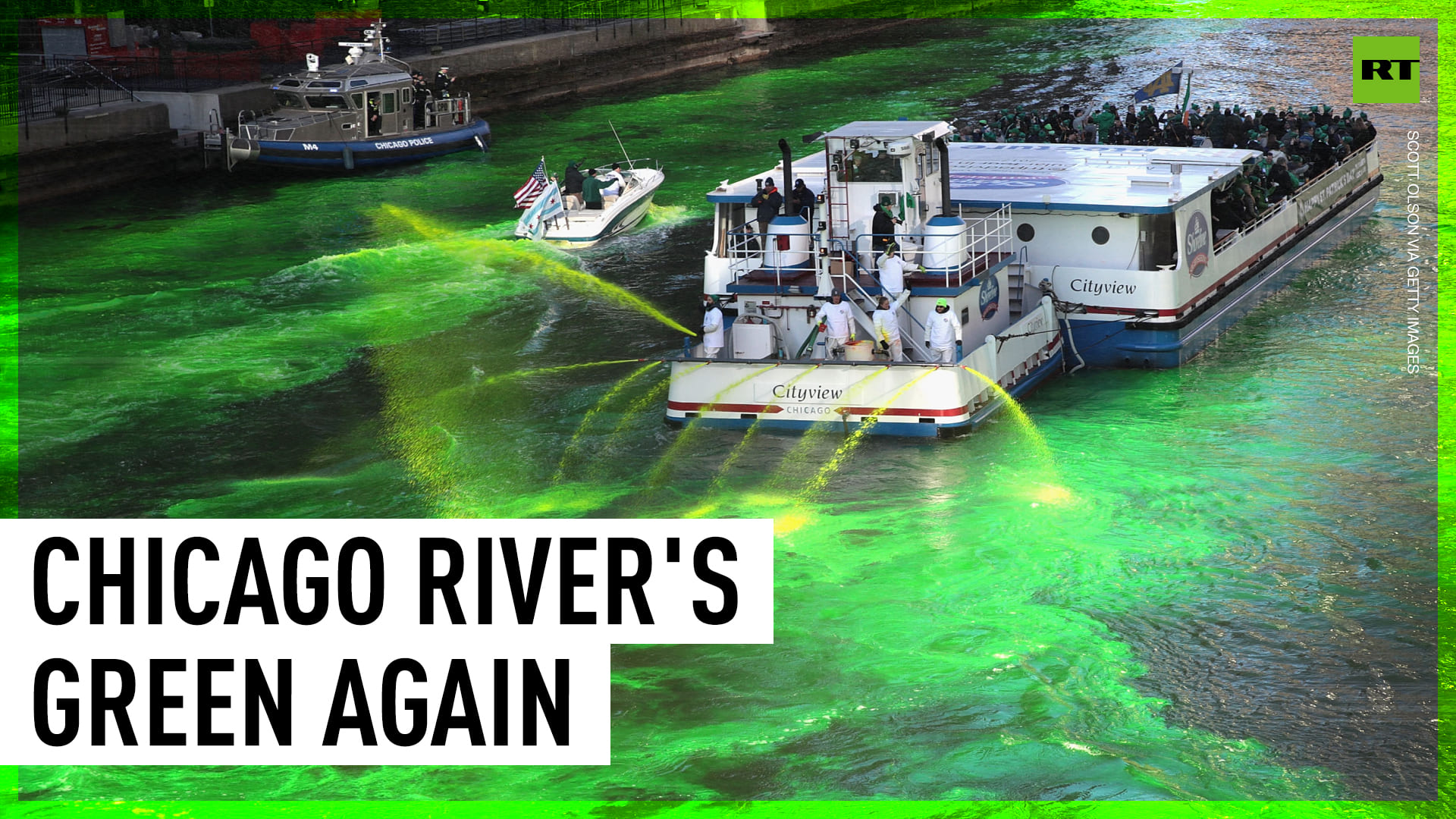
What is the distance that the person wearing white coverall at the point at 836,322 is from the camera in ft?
76.7

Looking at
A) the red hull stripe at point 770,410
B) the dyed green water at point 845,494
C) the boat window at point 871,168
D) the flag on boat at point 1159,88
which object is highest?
the flag on boat at point 1159,88

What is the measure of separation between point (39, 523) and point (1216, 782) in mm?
15011

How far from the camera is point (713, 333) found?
79.7ft

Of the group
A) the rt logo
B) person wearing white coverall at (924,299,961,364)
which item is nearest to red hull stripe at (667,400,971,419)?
person wearing white coverall at (924,299,961,364)

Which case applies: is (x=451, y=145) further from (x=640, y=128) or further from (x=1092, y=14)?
(x=1092, y=14)

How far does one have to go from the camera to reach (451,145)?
171ft

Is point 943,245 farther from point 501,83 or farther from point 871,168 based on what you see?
point 501,83

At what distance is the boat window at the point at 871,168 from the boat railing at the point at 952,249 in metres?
0.89

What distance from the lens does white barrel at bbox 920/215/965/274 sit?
24109 millimetres

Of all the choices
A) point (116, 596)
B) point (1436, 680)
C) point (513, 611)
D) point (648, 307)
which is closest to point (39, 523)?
point (116, 596)

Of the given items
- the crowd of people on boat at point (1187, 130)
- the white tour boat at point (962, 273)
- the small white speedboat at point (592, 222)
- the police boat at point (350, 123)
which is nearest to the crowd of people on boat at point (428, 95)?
the police boat at point (350, 123)

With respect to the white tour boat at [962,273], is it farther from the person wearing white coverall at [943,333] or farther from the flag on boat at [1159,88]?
the flag on boat at [1159,88]

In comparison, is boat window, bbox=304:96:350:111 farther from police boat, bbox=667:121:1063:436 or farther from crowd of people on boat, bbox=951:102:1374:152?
police boat, bbox=667:121:1063:436

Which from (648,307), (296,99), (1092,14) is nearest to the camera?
(648,307)
